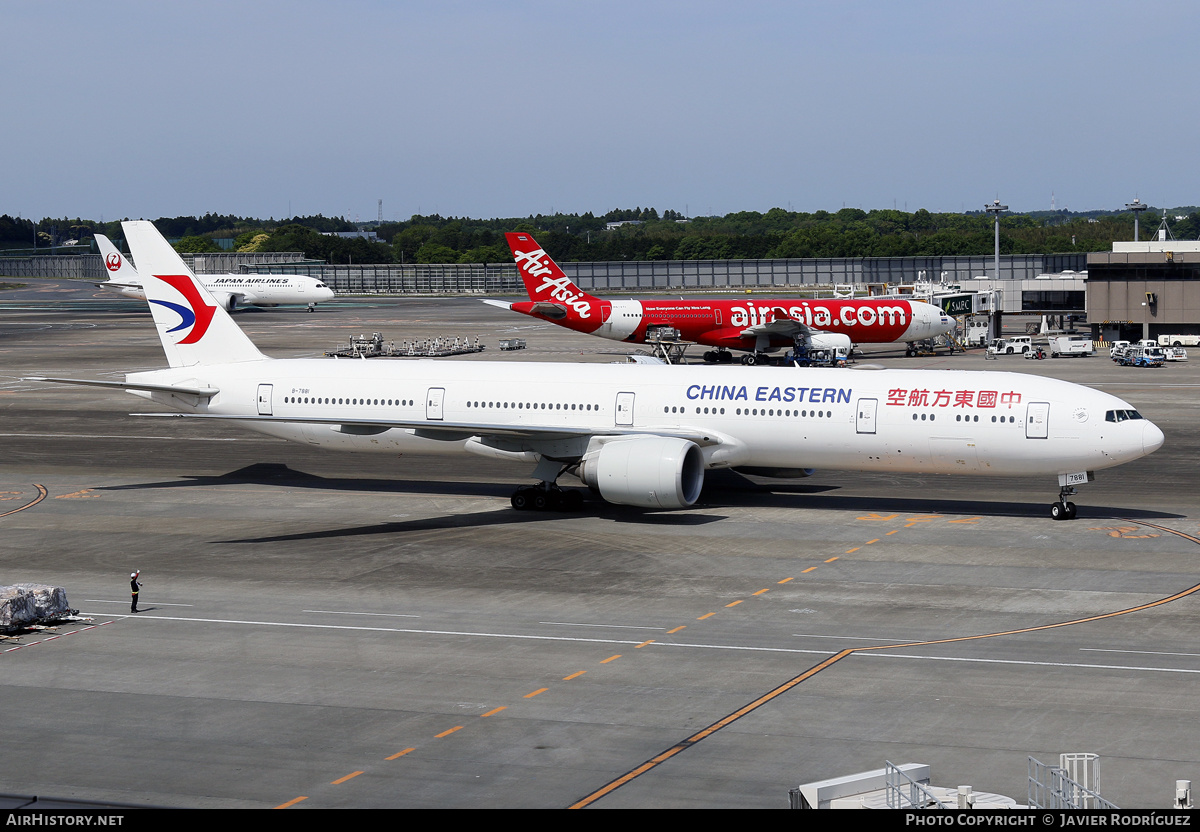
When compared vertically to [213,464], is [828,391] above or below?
above

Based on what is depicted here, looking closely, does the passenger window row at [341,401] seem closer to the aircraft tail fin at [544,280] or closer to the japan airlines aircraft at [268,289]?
the aircraft tail fin at [544,280]

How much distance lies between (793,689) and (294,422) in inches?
994

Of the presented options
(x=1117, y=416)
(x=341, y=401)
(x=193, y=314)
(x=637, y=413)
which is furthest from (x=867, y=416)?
(x=193, y=314)

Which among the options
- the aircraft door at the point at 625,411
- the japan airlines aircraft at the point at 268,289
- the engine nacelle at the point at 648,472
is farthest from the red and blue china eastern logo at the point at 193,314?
the japan airlines aircraft at the point at 268,289

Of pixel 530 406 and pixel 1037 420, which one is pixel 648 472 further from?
pixel 1037 420

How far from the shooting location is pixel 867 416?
131 feet

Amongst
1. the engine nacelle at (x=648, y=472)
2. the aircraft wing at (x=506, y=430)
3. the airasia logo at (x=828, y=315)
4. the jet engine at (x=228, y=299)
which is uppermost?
the jet engine at (x=228, y=299)

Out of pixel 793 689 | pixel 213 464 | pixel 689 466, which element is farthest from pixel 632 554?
pixel 213 464

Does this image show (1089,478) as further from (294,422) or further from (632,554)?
(294,422)

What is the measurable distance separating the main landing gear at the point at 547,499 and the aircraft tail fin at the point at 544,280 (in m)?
51.4

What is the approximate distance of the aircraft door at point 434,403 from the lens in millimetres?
44562

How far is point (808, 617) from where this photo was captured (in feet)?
96.5

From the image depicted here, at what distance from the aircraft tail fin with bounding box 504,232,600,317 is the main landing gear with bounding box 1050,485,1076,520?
56.4 m

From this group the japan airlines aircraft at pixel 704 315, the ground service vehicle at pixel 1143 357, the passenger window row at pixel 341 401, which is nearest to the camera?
the passenger window row at pixel 341 401
